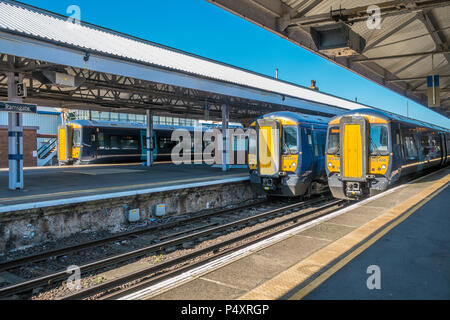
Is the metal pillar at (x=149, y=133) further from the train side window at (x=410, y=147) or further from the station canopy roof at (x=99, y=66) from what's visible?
the train side window at (x=410, y=147)

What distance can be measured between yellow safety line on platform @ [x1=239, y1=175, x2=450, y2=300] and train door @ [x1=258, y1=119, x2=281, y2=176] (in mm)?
5562

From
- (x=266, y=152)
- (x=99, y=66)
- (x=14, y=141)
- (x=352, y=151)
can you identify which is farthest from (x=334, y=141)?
(x=14, y=141)

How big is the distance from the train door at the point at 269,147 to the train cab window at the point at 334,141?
175cm

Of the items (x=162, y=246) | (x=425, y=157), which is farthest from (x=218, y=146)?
(x=162, y=246)

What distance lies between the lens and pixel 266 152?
39.9 ft

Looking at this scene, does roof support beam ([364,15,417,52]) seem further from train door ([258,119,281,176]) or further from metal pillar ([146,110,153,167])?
metal pillar ([146,110,153,167])

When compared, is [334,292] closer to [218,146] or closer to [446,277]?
[446,277]

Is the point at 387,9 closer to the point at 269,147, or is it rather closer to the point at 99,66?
the point at 269,147

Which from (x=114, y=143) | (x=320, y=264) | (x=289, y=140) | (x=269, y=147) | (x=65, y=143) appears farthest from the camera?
(x=114, y=143)

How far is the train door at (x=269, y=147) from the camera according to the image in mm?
11914

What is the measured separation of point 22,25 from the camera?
31.2 ft

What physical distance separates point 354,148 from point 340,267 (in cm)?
723

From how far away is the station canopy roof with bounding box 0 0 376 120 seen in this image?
8898 mm

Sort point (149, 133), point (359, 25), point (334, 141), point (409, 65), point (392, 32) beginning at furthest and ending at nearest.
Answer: point (149, 133), point (409, 65), point (334, 141), point (392, 32), point (359, 25)
